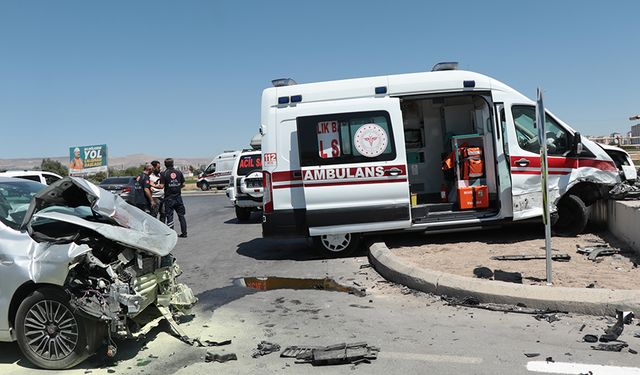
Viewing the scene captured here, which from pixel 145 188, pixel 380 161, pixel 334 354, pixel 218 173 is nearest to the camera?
pixel 334 354

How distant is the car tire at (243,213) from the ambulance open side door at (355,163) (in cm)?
701

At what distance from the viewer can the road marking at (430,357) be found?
422 centimetres

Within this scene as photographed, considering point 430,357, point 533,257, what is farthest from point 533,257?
point 430,357

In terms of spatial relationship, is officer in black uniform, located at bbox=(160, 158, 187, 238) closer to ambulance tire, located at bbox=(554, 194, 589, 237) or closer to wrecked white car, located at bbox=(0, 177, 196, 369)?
wrecked white car, located at bbox=(0, 177, 196, 369)

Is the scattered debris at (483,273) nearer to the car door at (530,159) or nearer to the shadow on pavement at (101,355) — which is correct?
the car door at (530,159)

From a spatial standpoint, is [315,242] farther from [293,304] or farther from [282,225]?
[293,304]

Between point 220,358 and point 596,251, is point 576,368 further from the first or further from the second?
point 596,251

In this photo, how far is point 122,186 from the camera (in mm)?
20375

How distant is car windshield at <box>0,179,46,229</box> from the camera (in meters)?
4.75

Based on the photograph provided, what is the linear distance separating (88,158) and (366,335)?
1969 inches

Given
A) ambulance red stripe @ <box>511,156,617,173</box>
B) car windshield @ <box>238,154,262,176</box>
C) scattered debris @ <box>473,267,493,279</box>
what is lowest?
scattered debris @ <box>473,267,493,279</box>

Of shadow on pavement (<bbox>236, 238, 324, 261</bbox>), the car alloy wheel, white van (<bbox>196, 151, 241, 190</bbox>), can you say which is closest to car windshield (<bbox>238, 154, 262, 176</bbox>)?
shadow on pavement (<bbox>236, 238, 324, 261</bbox>)

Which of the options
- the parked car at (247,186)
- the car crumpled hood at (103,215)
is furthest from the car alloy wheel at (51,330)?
the parked car at (247,186)

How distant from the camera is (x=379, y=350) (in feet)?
14.9
